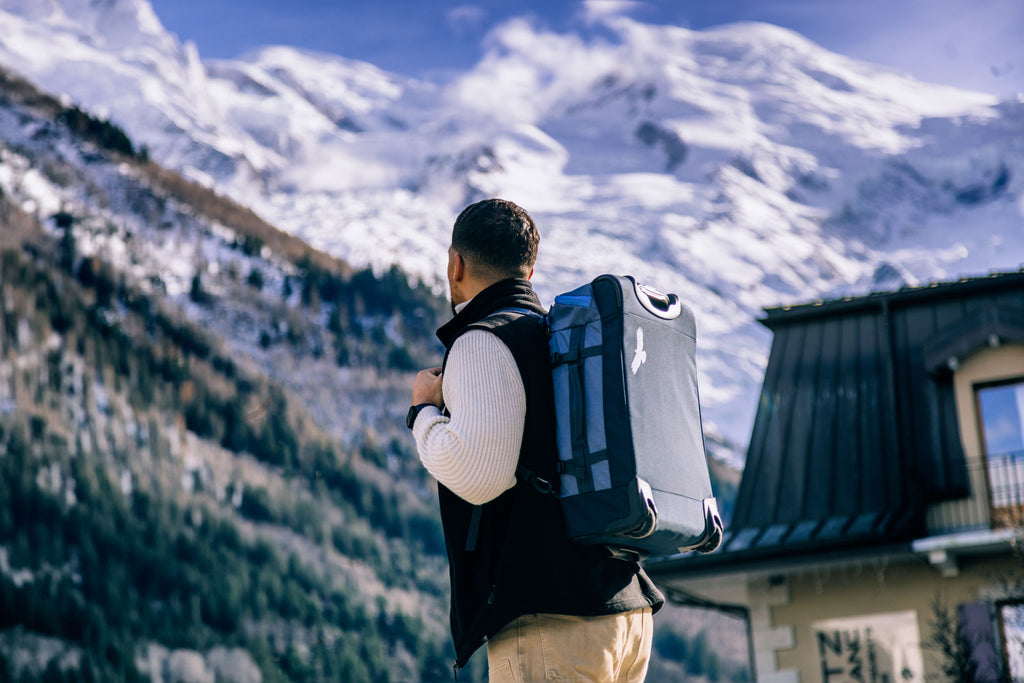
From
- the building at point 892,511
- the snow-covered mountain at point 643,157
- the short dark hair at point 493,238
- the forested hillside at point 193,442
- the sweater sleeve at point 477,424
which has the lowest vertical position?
the sweater sleeve at point 477,424

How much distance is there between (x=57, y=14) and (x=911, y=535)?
107 meters

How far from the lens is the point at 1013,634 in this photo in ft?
39.8

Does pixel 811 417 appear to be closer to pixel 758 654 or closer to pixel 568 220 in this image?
pixel 758 654

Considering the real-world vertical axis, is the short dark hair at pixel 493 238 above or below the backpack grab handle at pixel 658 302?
above

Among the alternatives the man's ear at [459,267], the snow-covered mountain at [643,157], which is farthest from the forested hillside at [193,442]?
the man's ear at [459,267]

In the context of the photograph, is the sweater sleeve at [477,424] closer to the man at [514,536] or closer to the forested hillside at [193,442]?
the man at [514,536]

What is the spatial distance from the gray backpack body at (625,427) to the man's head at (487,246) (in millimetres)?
265

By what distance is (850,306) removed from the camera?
14.9 meters

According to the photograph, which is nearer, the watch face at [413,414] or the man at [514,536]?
the man at [514,536]

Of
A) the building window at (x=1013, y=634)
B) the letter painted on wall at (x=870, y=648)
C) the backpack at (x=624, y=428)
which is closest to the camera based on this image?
the backpack at (x=624, y=428)

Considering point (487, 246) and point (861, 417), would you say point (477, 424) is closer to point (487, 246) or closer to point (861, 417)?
point (487, 246)

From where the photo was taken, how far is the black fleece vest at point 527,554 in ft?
8.87

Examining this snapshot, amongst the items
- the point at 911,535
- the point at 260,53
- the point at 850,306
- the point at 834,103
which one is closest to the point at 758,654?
the point at 911,535

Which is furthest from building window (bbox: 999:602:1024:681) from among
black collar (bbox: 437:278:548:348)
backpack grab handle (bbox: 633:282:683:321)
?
black collar (bbox: 437:278:548:348)
